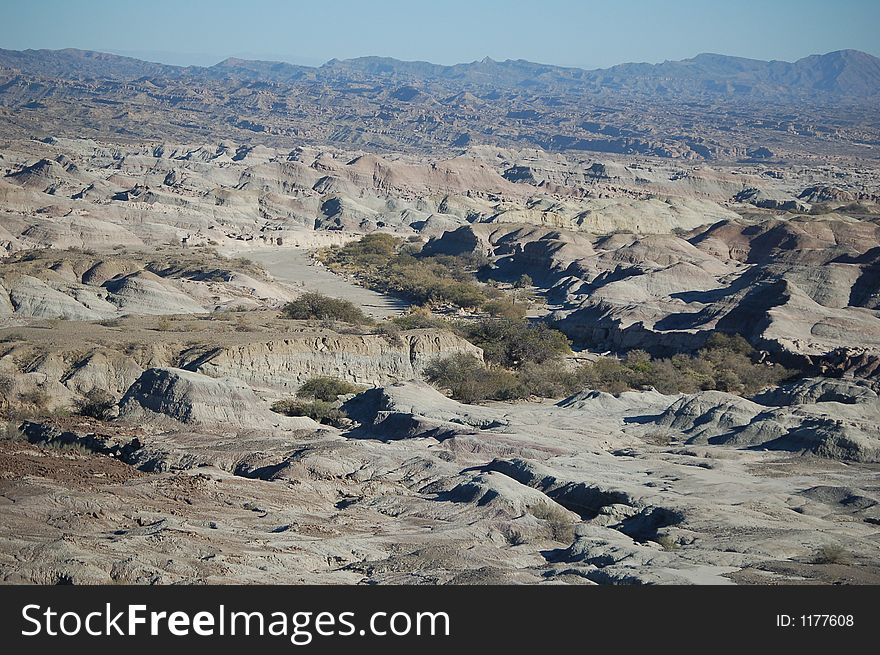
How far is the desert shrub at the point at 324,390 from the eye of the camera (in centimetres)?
3700

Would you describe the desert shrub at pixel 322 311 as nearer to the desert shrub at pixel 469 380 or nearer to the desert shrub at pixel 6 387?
the desert shrub at pixel 469 380

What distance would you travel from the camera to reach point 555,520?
23.6 meters

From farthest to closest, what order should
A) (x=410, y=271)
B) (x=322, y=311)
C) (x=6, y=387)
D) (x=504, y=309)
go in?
(x=410, y=271) → (x=504, y=309) → (x=322, y=311) → (x=6, y=387)

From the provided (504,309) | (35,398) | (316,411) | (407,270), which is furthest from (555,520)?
(407,270)

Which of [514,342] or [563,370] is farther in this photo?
[514,342]

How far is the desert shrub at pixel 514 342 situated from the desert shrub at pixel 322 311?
5.58 meters

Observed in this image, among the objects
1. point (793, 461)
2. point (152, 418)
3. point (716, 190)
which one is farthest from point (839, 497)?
point (716, 190)

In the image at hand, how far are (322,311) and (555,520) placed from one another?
28995 millimetres

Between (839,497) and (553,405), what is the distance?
45.5 ft

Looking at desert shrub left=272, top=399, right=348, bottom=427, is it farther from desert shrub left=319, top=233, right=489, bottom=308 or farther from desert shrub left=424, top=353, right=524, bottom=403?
desert shrub left=319, top=233, right=489, bottom=308

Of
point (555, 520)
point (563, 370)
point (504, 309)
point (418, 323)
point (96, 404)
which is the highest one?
point (418, 323)

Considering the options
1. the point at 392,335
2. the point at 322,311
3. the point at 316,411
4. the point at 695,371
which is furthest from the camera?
the point at 322,311

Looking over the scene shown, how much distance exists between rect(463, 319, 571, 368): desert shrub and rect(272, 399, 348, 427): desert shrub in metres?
11.8

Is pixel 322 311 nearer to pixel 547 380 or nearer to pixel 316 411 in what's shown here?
pixel 547 380
